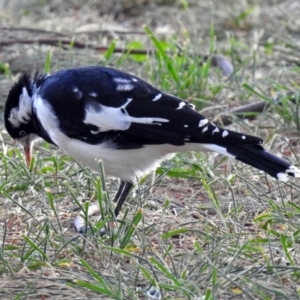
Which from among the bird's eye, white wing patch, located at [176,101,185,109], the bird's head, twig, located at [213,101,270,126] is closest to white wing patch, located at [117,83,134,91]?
white wing patch, located at [176,101,185,109]

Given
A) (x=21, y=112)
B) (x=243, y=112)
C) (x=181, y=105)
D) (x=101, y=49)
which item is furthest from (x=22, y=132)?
(x=101, y=49)

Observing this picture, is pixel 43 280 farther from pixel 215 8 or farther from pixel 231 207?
pixel 215 8

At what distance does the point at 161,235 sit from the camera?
380 cm

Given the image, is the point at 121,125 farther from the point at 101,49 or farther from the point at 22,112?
the point at 101,49

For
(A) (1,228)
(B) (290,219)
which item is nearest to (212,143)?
(B) (290,219)

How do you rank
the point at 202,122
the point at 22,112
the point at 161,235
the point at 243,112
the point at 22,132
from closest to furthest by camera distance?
the point at 161,235 → the point at 202,122 → the point at 22,112 → the point at 22,132 → the point at 243,112

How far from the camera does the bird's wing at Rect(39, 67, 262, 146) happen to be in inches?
157

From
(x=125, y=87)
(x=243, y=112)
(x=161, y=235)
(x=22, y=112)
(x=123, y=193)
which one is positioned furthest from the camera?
(x=243, y=112)

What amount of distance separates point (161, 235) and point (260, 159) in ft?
1.75

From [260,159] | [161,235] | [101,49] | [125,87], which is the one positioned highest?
[125,87]

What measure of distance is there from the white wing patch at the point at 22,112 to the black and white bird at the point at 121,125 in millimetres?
201

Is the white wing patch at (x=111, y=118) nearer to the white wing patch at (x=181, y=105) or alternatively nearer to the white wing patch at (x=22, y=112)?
the white wing patch at (x=181, y=105)

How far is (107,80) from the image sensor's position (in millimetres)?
4180

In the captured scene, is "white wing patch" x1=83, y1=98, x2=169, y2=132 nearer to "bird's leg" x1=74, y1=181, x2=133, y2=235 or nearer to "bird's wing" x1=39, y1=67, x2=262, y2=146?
"bird's wing" x1=39, y1=67, x2=262, y2=146
